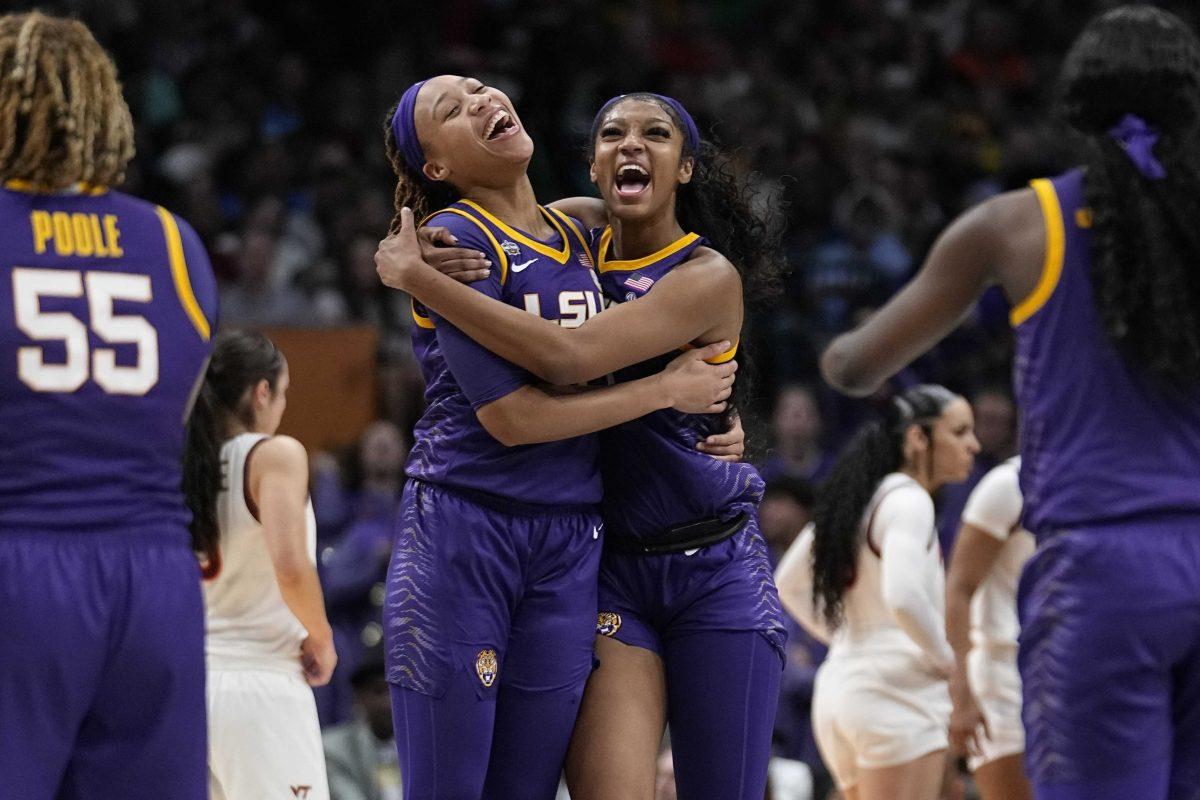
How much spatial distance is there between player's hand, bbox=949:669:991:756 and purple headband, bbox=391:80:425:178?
2762 millimetres

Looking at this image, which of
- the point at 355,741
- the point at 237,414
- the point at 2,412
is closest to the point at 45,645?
the point at 2,412

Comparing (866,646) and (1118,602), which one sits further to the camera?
(866,646)

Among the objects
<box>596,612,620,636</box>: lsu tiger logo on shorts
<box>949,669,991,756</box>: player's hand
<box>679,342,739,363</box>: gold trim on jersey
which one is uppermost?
<box>679,342,739,363</box>: gold trim on jersey

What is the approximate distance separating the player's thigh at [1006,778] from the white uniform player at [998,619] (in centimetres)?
2

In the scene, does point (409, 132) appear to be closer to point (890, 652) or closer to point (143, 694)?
point (143, 694)

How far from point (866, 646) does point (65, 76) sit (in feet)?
12.7

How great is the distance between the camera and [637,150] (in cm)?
427

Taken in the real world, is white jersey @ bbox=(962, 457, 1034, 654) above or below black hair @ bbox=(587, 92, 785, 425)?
below

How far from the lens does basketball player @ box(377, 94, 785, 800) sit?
13.0 feet

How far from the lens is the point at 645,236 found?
4.35 metres

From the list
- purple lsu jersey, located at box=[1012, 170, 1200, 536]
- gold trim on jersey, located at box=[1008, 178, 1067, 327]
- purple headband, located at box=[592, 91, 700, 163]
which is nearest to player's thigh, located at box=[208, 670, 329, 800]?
purple headband, located at box=[592, 91, 700, 163]

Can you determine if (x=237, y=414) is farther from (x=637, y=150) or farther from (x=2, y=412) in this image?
(x=2, y=412)

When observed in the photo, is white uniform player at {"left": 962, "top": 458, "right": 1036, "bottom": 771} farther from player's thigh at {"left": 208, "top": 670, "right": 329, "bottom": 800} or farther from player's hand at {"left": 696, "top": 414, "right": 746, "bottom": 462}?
player's thigh at {"left": 208, "top": 670, "right": 329, "bottom": 800}

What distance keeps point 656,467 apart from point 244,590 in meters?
1.73
